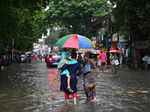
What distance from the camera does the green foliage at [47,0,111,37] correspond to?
4959 centimetres

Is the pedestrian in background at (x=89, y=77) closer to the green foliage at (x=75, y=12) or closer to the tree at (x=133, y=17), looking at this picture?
the tree at (x=133, y=17)

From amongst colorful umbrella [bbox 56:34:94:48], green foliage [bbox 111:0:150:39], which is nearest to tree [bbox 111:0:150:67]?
green foliage [bbox 111:0:150:39]

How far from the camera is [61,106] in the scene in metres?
9.30

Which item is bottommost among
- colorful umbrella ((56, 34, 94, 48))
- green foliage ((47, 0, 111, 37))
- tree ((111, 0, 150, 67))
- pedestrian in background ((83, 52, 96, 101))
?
pedestrian in background ((83, 52, 96, 101))

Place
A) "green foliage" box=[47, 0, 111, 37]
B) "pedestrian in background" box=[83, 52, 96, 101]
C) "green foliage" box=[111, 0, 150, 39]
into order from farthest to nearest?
"green foliage" box=[47, 0, 111, 37] < "green foliage" box=[111, 0, 150, 39] < "pedestrian in background" box=[83, 52, 96, 101]

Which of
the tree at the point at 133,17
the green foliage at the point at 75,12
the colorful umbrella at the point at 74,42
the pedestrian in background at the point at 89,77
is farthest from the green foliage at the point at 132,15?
the green foliage at the point at 75,12

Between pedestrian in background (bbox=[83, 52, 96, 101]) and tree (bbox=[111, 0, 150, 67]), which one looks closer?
pedestrian in background (bbox=[83, 52, 96, 101])

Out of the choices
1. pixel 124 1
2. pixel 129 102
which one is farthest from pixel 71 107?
pixel 124 1

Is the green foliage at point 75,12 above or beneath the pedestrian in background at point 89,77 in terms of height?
above

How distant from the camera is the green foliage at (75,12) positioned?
49.6m

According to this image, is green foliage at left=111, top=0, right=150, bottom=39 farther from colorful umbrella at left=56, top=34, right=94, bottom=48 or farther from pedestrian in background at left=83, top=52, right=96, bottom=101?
pedestrian in background at left=83, top=52, right=96, bottom=101

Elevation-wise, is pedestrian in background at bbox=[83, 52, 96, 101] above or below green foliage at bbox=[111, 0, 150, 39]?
below

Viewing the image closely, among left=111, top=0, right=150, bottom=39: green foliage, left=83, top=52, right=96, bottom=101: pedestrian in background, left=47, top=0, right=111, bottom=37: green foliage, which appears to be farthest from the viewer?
left=47, top=0, right=111, bottom=37: green foliage

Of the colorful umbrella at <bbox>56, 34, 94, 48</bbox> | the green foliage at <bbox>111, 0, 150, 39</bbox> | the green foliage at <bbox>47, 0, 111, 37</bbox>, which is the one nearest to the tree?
the green foliage at <bbox>111, 0, 150, 39</bbox>
